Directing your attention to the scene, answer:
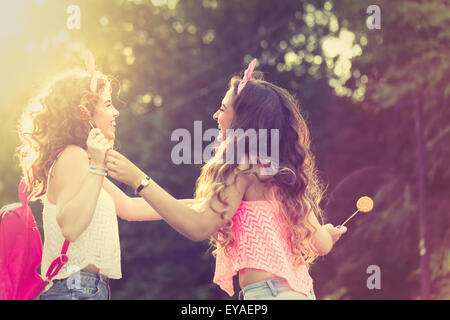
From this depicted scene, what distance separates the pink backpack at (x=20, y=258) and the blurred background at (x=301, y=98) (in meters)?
6.49

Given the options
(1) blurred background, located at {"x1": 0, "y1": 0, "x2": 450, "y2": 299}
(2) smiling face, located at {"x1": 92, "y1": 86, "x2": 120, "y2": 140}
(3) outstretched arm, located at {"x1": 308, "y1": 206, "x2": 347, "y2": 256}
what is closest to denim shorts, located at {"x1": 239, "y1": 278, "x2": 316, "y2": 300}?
(3) outstretched arm, located at {"x1": 308, "y1": 206, "x2": 347, "y2": 256}

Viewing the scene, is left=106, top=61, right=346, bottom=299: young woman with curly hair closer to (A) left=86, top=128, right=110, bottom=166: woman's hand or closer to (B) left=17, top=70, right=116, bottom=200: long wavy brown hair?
(A) left=86, top=128, right=110, bottom=166: woman's hand

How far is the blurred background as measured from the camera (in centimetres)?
920

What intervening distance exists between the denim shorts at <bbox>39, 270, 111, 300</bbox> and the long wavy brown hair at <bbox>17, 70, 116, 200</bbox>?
1.67ft

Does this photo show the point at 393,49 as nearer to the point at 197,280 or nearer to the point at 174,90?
the point at 174,90

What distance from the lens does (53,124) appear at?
2.84 meters

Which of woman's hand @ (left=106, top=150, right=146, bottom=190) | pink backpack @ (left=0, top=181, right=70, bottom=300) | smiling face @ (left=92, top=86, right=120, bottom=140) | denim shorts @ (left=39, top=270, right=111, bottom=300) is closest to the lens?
woman's hand @ (left=106, top=150, right=146, bottom=190)

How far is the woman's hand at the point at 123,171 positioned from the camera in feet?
8.03

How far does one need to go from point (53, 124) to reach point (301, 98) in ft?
33.0

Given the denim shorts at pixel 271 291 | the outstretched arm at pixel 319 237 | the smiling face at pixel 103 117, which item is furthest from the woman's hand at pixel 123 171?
the outstretched arm at pixel 319 237

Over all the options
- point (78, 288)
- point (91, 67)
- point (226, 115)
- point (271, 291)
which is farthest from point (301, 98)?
point (78, 288)

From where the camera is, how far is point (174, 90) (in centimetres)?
1355

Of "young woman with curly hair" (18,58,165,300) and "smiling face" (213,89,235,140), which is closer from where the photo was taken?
"young woman with curly hair" (18,58,165,300)

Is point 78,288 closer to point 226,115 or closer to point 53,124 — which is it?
point 53,124
